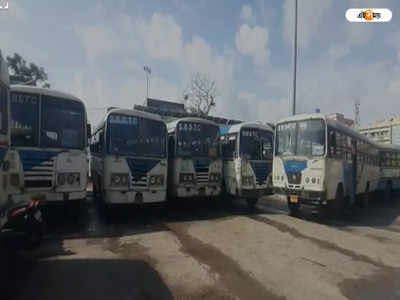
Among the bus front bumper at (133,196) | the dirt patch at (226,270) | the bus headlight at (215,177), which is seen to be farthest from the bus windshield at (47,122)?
the bus headlight at (215,177)

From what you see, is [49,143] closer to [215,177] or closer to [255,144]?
[215,177]

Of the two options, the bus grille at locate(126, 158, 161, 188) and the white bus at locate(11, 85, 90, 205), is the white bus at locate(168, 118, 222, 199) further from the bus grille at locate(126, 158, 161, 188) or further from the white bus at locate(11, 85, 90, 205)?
the white bus at locate(11, 85, 90, 205)

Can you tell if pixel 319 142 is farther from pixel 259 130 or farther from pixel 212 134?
pixel 212 134

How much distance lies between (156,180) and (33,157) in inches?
127

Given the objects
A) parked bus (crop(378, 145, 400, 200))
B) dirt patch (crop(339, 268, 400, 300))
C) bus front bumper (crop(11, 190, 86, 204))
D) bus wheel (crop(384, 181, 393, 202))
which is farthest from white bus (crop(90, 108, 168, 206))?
bus wheel (crop(384, 181, 393, 202))

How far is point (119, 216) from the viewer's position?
26.6ft

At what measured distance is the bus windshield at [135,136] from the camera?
709 centimetres

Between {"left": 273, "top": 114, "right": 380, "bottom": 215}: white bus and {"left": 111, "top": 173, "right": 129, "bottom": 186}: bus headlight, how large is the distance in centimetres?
514

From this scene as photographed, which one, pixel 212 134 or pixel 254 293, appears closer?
pixel 254 293

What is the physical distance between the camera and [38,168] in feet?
18.9

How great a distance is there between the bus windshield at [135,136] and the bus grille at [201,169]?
135cm

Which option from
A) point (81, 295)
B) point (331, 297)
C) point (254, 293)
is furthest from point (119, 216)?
point (331, 297)

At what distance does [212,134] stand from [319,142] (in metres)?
3.57

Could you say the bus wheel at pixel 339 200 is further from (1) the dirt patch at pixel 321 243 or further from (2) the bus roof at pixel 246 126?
(2) the bus roof at pixel 246 126
